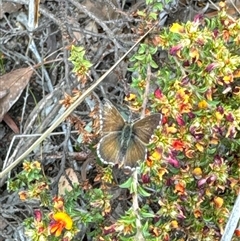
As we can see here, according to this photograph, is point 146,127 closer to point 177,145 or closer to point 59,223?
point 177,145

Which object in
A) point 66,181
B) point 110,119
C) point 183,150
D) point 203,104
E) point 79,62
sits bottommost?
point 66,181

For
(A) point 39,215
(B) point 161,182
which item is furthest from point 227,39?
(A) point 39,215

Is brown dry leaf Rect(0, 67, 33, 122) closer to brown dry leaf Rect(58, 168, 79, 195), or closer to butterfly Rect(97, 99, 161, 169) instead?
brown dry leaf Rect(58, 168, 79, 195)

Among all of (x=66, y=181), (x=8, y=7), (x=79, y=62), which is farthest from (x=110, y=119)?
(x=8, y=7)

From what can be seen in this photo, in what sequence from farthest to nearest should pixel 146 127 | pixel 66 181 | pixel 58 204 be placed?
pixel 66 181
pixel 58 204
pixel 146 127

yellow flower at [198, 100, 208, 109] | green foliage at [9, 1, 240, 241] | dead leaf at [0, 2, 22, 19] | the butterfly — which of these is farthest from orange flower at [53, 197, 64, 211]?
dead leaf at [0, 2, 22, 19]

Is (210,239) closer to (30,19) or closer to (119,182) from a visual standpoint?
(119,182)

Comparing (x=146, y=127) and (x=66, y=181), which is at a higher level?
(x=146, y=127)

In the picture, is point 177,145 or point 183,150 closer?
point 177,145
